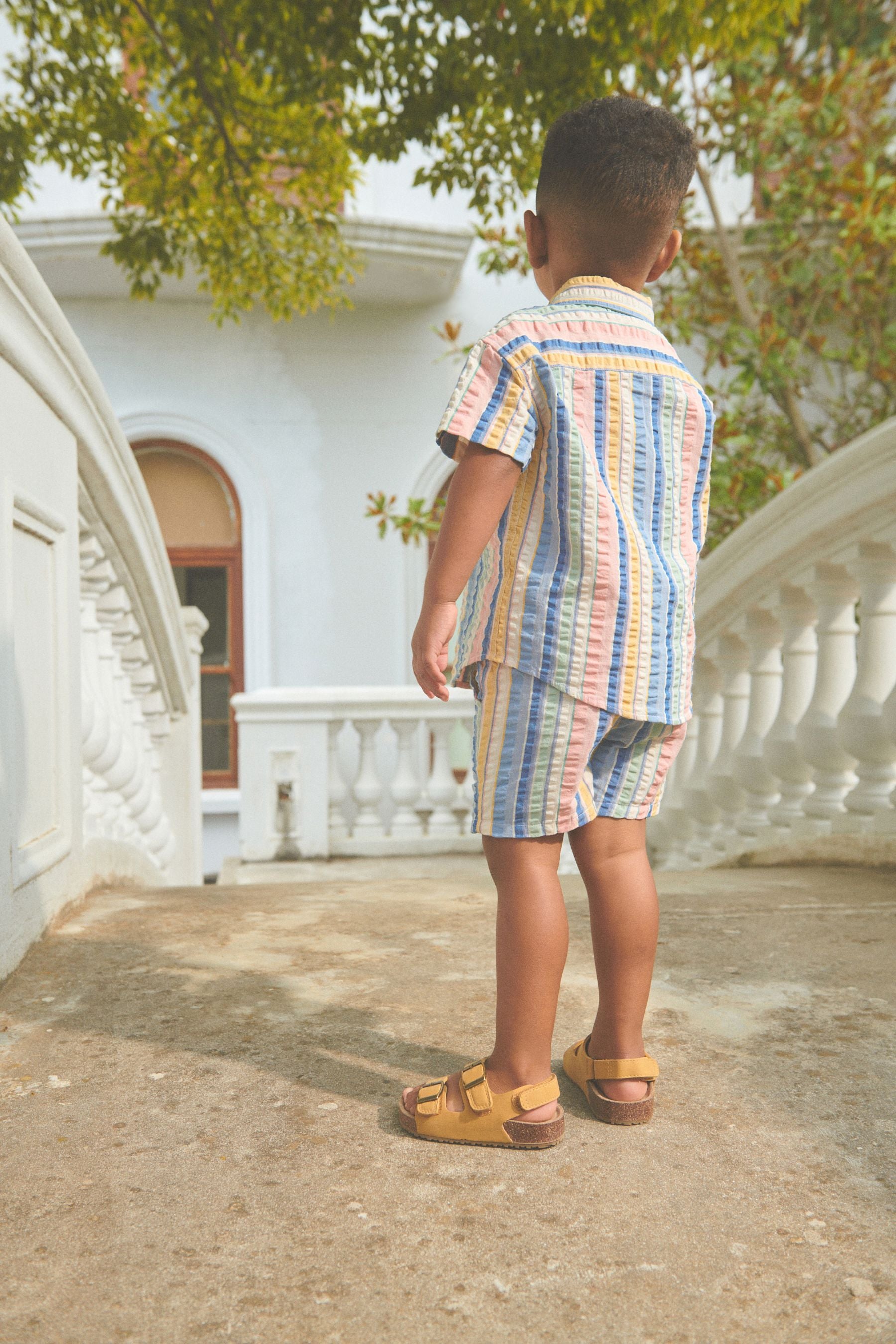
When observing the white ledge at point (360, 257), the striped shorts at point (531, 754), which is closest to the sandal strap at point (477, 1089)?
the striped shorts at point (531, 754)

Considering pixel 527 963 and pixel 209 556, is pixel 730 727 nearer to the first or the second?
pixel 527 963

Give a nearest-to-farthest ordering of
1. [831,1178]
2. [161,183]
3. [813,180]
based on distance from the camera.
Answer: [831,1178], [161,183], [813,180]

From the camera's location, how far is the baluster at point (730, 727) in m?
3.45

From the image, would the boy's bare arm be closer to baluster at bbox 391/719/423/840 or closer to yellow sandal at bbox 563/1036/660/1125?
yellow sandal at bbox 563/1036/660/1125

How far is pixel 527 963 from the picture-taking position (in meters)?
1.23

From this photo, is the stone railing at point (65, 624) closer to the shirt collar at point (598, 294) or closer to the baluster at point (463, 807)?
the shirt collar at point (598, 294)

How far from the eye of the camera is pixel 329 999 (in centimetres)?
170

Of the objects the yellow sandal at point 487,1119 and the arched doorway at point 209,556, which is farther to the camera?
the arched doorway at point 209,556

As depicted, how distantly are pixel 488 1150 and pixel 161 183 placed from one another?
4.94 meters

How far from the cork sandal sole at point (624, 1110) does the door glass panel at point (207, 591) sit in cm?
648

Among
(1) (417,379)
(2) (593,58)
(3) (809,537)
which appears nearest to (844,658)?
(3) (809,537)

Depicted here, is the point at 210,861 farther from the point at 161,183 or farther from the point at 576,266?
the point at 576,266

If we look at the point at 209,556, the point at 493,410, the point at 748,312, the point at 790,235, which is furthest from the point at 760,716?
the point at 209,556

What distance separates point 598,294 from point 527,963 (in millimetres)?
801
